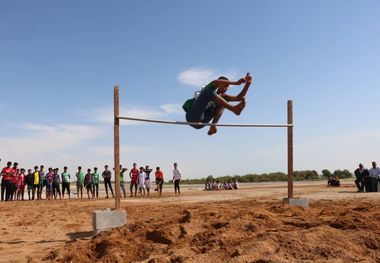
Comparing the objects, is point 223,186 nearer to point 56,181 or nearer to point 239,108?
point 56,181

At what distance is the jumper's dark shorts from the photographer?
7.79 m

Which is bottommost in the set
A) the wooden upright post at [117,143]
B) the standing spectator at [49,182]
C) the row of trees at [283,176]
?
the row of trees at [283,176]

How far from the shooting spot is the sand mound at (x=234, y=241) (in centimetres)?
416

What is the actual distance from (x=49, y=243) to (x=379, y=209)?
571cm

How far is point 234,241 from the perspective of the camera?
190 inches

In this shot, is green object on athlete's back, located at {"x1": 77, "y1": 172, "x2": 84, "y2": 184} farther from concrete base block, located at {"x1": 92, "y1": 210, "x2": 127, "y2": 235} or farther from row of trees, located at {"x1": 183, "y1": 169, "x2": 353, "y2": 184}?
row of trees, located at {"x1": 183, "y1": 169, "x2": 353, "y2": 184}

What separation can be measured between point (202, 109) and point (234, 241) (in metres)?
3.63

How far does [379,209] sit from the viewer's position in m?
7.39

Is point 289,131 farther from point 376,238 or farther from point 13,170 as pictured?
point 13,170

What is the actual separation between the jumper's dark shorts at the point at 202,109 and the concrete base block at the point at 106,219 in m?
2.28

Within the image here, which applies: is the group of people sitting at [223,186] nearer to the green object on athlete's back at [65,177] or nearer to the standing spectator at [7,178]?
the green object on athlete's back at [65,177]

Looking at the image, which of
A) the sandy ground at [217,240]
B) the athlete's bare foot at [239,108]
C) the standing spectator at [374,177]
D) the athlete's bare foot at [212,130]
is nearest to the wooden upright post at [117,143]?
the sandy ground at [217,240]

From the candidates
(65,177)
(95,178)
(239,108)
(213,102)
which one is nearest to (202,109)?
(213,102)

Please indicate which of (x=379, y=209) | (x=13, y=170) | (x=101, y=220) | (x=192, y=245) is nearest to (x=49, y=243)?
(x=101, y=220)
